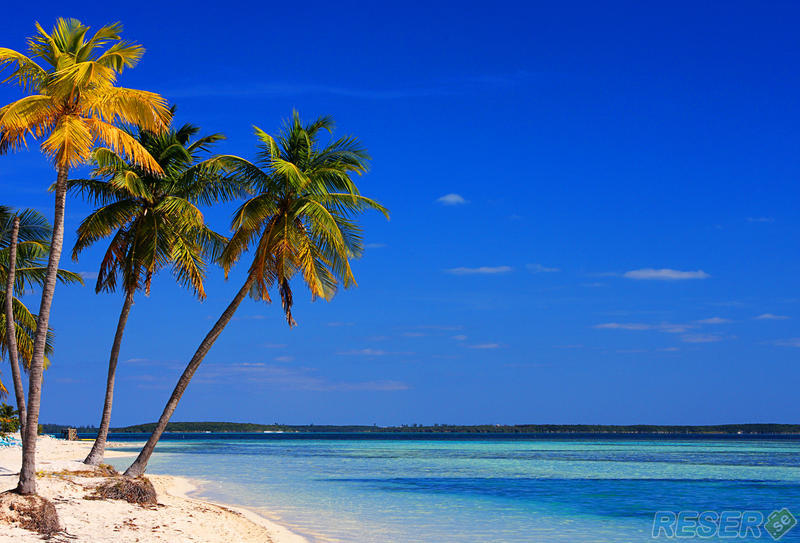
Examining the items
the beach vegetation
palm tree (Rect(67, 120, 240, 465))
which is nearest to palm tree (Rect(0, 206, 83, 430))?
palm tree (Rect(67, 120, 240, 465))

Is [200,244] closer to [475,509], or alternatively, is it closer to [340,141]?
[340,141]

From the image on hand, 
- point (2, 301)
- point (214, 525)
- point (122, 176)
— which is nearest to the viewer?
point (214, 525)

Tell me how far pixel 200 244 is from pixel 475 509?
10775mm

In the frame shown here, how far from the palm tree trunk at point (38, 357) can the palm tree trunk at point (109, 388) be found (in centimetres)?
744

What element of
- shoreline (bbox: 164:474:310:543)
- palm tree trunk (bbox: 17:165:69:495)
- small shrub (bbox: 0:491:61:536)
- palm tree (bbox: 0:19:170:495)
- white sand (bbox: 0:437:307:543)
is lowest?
shoreline (bbox: 164:474:310:543)

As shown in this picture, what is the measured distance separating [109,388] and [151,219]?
511 cm

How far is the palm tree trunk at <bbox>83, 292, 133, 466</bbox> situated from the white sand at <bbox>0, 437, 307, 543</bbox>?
265 centimetres

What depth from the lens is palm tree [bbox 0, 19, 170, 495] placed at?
11.4m

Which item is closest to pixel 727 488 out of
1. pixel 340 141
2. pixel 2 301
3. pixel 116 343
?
pixel 340 141

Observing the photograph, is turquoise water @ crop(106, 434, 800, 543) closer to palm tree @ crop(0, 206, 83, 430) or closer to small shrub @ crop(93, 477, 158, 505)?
small shrub @ crop(93, 477, 158, 505)

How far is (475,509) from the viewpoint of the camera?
19.0 meters

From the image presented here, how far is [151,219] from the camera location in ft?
60.6

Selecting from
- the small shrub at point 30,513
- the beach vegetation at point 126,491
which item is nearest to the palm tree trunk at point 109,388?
the beach vegetation at point 126,491

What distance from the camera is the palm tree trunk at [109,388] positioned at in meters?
19.0
